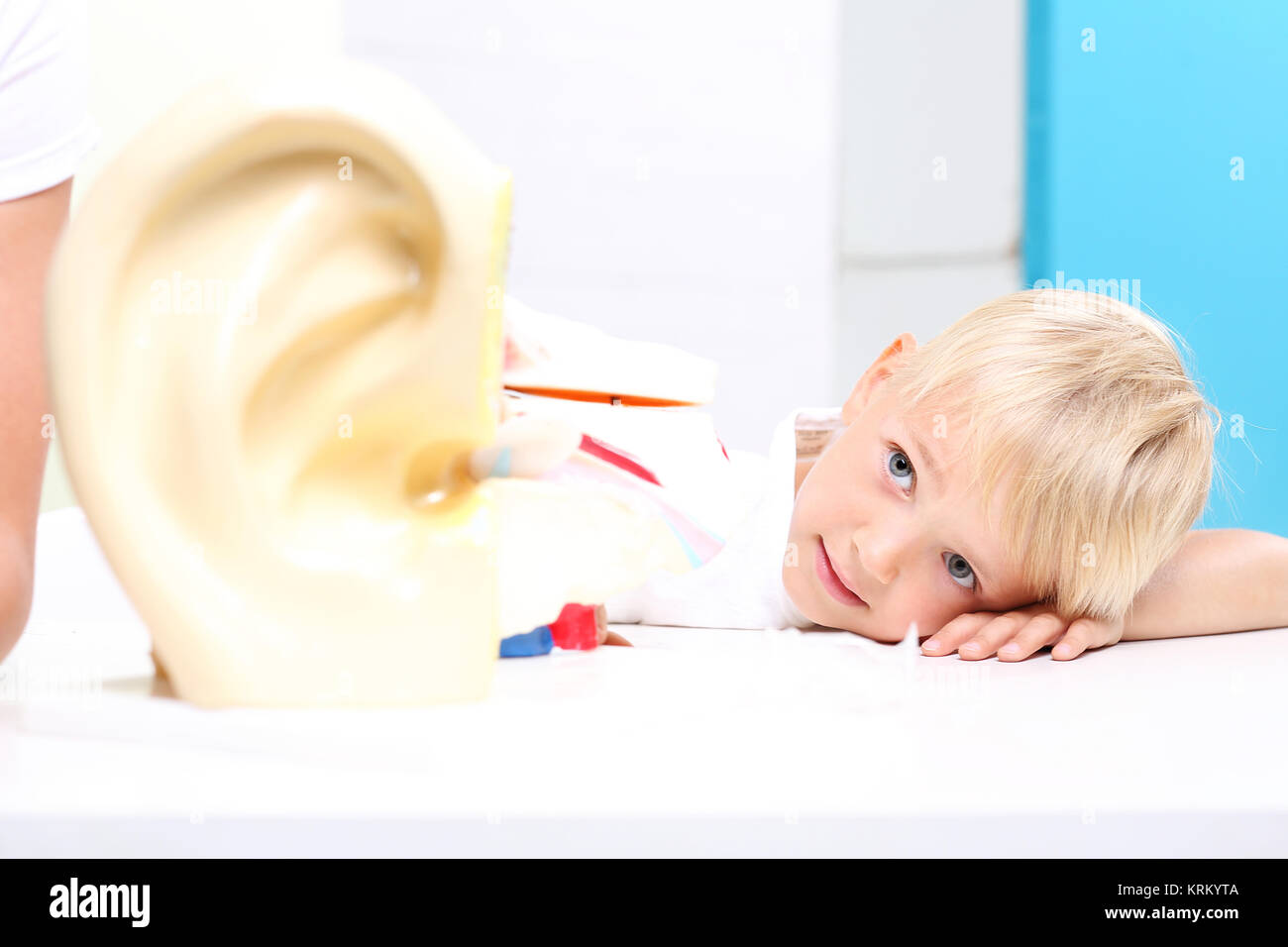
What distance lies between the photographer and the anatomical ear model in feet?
1.22

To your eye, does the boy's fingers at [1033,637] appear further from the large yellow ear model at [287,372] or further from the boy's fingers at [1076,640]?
the large yellow ear model at [287,372]

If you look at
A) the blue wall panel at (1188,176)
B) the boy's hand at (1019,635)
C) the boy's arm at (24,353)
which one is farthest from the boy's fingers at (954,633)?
the blue wall panel at (1188,176)

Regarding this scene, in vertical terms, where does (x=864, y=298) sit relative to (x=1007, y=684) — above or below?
above

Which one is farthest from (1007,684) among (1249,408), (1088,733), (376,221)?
(1249,408)

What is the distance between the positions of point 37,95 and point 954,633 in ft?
1.93

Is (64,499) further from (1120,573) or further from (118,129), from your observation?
(1120,573)

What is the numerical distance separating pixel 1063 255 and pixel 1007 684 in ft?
3.86

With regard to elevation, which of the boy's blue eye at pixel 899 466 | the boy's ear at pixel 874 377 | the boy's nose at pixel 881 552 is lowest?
the boy's nose at pixel 881 552

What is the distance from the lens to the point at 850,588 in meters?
0.74

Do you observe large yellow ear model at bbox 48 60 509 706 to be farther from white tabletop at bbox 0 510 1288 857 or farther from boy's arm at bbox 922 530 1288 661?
boy's arm at bbox 922 530 1288 661

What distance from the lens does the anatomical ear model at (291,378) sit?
373 mm

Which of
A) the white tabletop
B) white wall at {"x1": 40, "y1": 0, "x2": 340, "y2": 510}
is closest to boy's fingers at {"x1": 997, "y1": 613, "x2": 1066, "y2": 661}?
the white tabletop

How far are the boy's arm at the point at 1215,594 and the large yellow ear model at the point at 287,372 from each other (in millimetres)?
506
